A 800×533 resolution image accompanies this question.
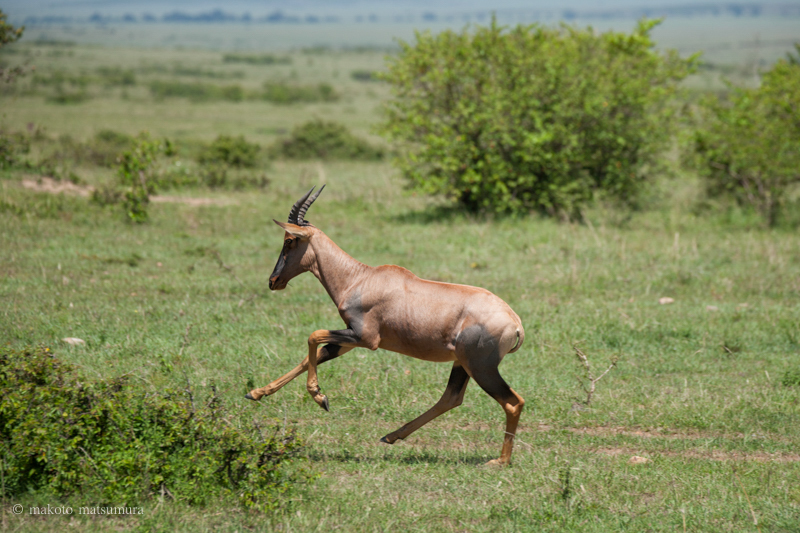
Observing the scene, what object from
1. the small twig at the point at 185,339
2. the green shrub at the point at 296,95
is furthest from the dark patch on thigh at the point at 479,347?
the green shrub at the point at 296,95

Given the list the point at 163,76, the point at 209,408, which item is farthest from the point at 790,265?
the point at 163,76

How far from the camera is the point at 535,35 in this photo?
1823 cm

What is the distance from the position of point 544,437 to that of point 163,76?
7633cm

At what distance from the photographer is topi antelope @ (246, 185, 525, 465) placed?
217 inches

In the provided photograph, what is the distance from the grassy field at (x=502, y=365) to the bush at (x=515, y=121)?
1074 millimetres

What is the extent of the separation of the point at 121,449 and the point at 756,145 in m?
16.1

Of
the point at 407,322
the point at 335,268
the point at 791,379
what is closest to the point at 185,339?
the point at 335,268

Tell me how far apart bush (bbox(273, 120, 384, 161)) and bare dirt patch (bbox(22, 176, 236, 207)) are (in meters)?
11.3

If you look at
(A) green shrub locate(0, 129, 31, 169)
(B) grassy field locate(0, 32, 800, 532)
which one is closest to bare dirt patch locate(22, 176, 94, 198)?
(B) grassy field locate(0, 32, 800, 532)

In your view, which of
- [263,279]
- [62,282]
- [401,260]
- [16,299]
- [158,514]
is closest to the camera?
[158,514]

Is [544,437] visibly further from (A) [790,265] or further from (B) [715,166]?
(B) [715,166]

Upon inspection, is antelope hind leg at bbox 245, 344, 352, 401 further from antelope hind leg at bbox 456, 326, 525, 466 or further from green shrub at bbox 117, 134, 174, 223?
green shrub at bbox 117, 134, 174, 223

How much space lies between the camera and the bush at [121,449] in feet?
15.8

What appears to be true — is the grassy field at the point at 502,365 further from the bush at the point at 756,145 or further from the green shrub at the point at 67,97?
the green shrub at the point at 67,97
